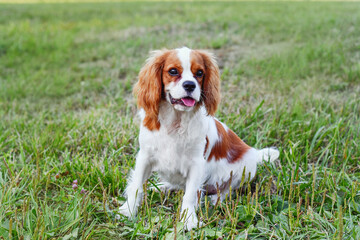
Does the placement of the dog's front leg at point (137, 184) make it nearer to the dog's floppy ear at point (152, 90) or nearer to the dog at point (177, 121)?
the dog at point (177, 121)

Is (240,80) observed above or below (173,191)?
above

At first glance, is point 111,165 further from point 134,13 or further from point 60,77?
point 134,13

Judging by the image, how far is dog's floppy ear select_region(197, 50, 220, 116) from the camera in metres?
2.83

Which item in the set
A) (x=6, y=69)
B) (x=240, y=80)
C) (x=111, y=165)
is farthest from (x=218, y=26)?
(x=111, y=165)

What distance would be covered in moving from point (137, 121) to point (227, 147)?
1.38 metres

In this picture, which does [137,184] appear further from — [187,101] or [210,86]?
[210,86]

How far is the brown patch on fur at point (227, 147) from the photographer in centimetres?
305

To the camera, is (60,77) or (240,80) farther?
(60,77)

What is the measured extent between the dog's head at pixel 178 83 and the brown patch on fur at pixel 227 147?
33 cm

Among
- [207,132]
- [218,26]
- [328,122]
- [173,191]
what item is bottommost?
[173,191]

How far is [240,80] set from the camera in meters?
5.57

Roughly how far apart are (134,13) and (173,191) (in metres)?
8.15

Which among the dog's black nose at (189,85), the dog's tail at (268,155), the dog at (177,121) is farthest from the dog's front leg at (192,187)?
the dog's tail at (268,155)

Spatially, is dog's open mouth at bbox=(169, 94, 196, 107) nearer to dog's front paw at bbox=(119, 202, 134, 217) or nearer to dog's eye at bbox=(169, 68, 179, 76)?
dog's eye at bbox=(169, 68, 179, 76)
